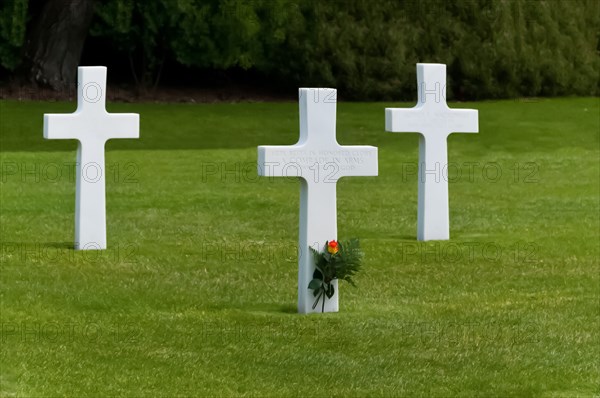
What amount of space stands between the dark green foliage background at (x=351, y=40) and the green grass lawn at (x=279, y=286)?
22.7 feet

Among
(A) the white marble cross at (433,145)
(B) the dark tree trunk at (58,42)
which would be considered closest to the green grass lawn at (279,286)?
(A) the white marble cross at (433,145)

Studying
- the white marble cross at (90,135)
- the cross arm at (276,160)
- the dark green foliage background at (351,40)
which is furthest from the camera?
the dark green foliage background at (351,40)

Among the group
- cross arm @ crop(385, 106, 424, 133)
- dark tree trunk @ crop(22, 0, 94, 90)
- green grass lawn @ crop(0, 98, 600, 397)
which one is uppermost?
dark tree trunk @ crop(22, 0, 94, 90)

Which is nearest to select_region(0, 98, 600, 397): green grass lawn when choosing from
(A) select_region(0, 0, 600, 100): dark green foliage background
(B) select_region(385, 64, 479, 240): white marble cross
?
(B) select_region(385, 64, 479, 240): white marble cross

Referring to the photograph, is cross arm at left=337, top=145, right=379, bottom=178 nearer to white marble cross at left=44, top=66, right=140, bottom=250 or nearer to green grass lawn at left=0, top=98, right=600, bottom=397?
green grass lawn at left=0, top=98, right=600, bottom=397

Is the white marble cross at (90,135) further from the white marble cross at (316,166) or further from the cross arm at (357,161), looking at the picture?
the cross arm at (357,161)

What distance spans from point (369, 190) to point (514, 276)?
576cm

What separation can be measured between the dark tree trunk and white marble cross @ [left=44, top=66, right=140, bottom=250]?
49.4 feet

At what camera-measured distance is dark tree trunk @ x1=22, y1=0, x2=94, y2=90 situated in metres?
26.6

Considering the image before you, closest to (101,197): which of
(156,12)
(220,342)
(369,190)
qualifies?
(220,342)

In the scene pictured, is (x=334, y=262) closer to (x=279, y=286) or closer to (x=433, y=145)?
(x=279, y=286)

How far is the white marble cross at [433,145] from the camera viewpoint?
12.8 meters

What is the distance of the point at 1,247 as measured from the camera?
12.0m

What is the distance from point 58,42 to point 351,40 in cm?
585
